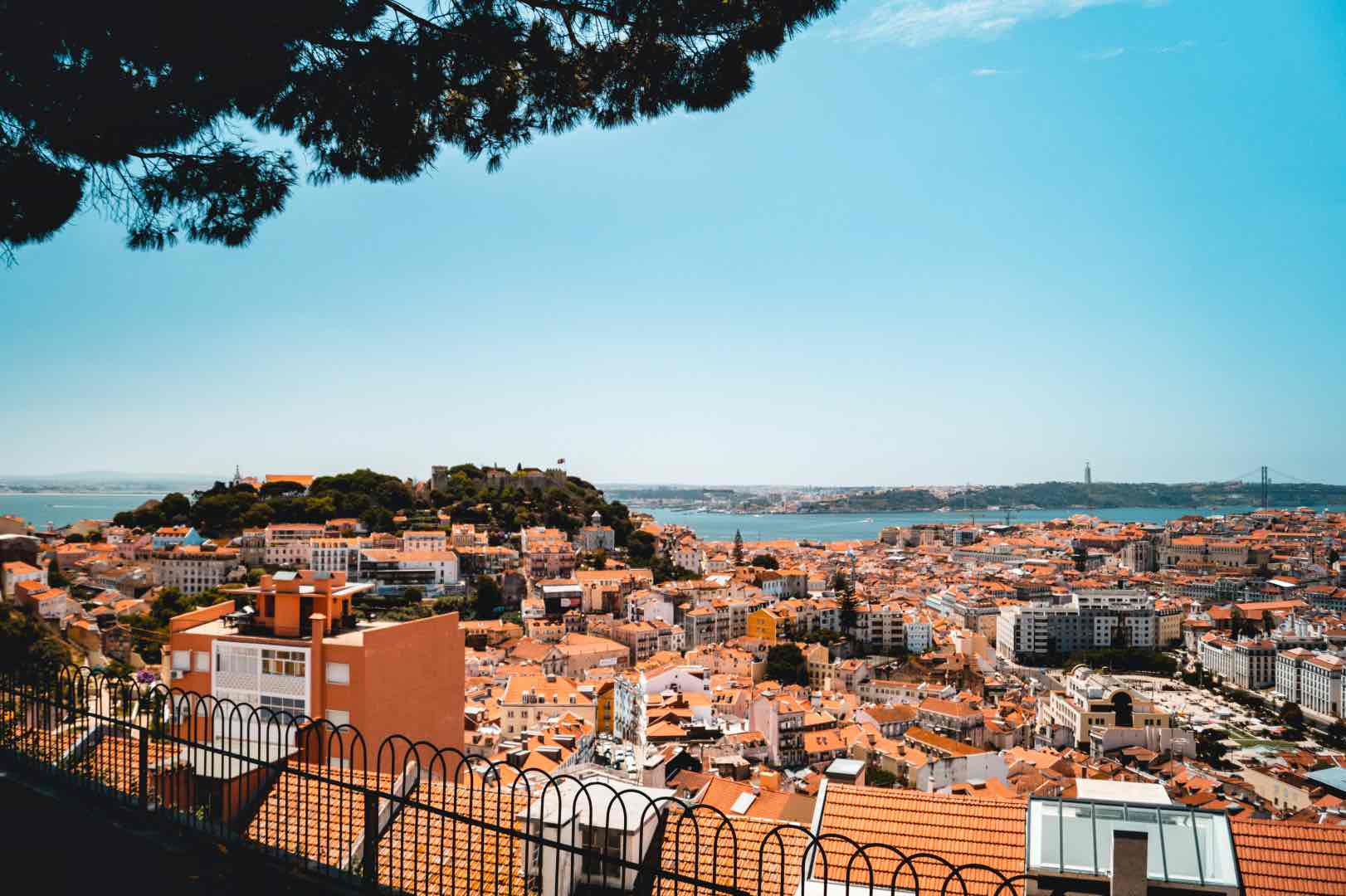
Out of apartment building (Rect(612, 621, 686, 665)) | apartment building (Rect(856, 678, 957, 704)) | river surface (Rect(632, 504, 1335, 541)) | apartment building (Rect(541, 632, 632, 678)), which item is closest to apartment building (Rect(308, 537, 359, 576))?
apartment building (Rect(541, 632, 632, 678))

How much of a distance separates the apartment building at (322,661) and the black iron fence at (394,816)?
154 centimetres

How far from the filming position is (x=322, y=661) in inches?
242

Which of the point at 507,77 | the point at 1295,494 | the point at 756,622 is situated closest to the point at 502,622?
the point at 756,622

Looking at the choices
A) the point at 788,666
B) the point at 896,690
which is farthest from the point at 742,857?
the point at 788,666

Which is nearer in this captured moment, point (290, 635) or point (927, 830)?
point (927, 830)

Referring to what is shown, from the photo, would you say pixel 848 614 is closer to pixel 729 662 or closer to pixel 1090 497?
pixel 729 662

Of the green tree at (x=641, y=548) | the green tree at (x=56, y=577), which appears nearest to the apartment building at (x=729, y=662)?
the green tree at (x=641, y=548)

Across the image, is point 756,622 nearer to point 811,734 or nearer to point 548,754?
point 811,734

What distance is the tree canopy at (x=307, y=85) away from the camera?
289cm

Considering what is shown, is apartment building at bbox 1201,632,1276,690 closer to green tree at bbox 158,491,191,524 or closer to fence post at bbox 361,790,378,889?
fence post at bbox 361,790,378,889

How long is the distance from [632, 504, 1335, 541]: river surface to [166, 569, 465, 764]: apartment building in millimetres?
85085

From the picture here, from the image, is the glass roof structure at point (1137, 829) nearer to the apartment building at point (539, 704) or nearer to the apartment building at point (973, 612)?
the apartment building at point (539, 704)

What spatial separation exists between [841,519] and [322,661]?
127 m

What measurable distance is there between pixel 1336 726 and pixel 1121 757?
34.1 ft
